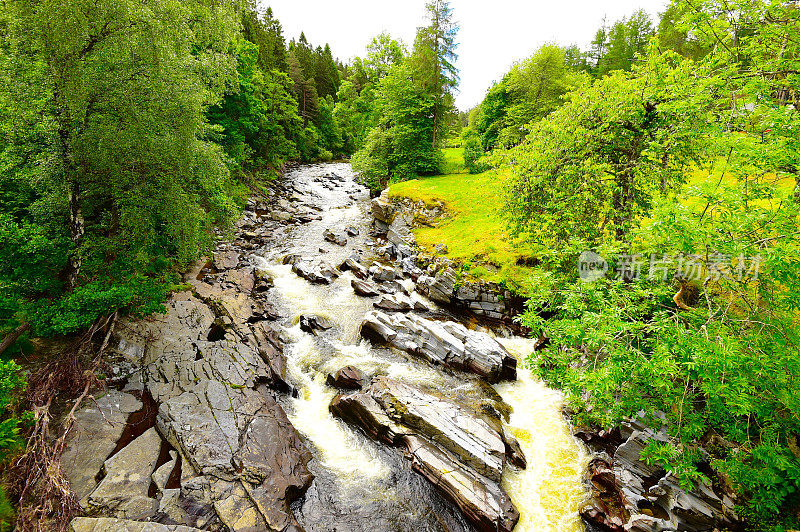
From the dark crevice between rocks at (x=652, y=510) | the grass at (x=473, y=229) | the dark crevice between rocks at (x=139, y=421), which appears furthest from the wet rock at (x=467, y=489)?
the grass at (x=473, y=229)

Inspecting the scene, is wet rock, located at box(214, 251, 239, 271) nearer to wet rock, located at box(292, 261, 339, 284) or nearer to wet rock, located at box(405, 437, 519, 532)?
wet rock, located at box(292, 261, 339, 284)

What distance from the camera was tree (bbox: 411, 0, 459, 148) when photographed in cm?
3162

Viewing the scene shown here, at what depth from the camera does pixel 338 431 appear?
1001cm

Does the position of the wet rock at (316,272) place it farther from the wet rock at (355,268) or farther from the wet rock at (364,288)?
the wet rock at (364,288)

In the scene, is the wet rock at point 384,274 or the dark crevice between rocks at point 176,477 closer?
the dark crevice between rocks at point 176,477

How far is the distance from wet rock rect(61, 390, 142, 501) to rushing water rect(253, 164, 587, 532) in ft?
14.4

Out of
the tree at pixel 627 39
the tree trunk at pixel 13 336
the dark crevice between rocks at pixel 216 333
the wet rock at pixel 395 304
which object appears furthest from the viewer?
the tree at pixel 627 39

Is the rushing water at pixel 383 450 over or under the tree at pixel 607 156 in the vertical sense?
under

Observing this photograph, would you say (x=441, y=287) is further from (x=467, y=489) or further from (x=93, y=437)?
(x=93, y=437)

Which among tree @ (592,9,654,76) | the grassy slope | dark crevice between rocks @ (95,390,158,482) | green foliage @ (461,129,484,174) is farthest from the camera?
tree @ (592,9,654,76)

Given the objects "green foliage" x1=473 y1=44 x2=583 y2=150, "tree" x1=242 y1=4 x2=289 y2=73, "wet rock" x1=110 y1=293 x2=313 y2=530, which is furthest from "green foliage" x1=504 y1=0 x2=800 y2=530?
"tree" x1=242 y1=4 x2=289 y2=73

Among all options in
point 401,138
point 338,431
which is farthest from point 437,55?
point 338,431

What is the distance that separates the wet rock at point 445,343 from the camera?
1202 cm

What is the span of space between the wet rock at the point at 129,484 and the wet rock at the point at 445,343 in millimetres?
8012
